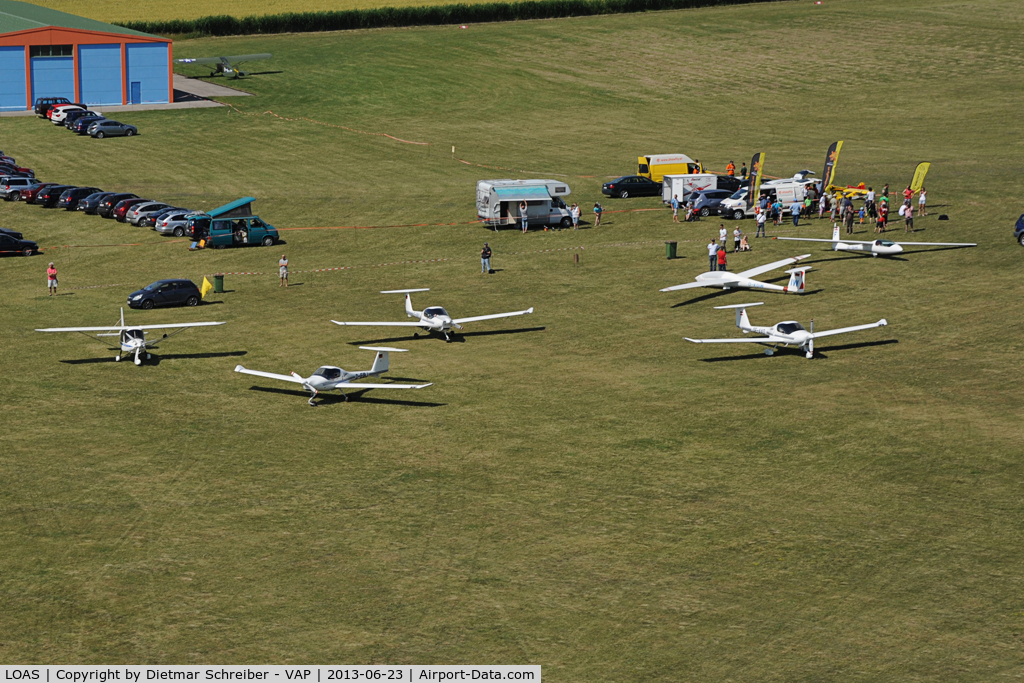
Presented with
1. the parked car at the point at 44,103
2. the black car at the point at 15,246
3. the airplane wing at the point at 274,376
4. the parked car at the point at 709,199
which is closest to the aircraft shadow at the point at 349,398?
the airplane wing at the point at 274,376

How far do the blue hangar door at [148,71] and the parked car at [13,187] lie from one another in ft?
105

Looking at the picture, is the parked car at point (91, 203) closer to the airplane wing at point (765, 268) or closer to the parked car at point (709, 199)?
the parked car at point (709, 199)

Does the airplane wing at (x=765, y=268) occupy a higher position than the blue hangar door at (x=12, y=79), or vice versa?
the blue hangar door at (x=12, y=79)

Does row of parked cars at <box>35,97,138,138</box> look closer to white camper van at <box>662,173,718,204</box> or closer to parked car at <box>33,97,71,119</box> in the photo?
parked car at <box>33,97,71,119</box>

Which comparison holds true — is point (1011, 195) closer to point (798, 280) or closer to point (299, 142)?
point (798, 280)

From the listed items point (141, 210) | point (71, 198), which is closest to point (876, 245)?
point (141, 210)

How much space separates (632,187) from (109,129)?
1921 inches

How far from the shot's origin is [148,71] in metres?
114

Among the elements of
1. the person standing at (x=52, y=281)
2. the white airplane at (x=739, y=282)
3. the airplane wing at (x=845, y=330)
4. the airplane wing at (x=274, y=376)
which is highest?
the airplane wing at (x=845, y=330)

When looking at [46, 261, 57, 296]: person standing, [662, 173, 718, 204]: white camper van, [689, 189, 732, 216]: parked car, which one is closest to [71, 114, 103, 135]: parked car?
[46, 261, 57, 296]: person standing

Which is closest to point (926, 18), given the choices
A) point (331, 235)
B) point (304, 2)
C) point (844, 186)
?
point (844, 186)

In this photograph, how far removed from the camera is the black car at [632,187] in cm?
8238

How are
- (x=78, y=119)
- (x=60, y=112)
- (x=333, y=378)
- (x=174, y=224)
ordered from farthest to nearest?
(x=60, y=112) < (x=78, y=119) < (x=174, y=224) < (x=333, y=378)

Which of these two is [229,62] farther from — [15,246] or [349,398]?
[349,398]
